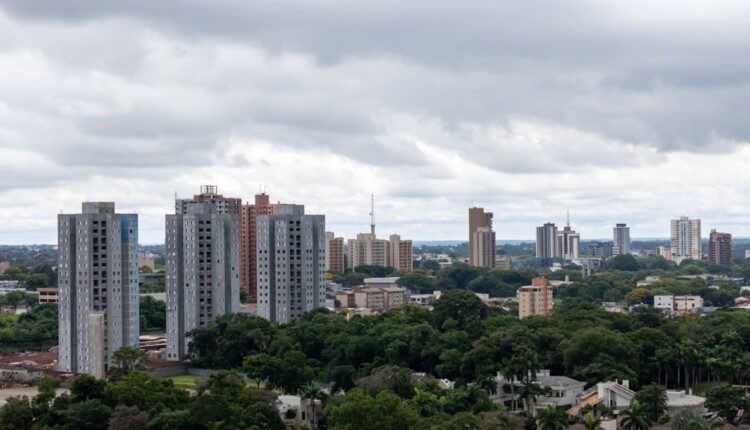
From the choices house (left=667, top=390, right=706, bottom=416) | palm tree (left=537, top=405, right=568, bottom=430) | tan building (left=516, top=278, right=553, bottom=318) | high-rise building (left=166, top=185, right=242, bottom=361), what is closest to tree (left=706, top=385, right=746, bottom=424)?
house (left=667, top=390, right=706, bottom=416)

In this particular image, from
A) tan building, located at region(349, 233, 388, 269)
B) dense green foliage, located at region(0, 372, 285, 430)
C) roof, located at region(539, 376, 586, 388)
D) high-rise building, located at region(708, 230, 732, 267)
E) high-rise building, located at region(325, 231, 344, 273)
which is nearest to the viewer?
dense green foliage, located at region(0, 372, 285, 430)

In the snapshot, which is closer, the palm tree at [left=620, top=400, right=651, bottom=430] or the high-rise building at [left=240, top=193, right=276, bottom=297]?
the palm tree at [left=620, top=400, right=651, bottom=430]

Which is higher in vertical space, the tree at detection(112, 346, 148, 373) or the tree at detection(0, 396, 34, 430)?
the tree at detection(112, 346, 148, 373)

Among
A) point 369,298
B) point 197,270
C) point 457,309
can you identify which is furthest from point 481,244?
point 457,309

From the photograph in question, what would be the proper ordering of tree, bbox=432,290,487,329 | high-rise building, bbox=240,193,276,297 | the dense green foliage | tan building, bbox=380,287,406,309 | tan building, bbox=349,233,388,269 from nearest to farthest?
1. the dense green foliage
2. tree, bbox=432,290,487,329
3. high-rise building, bbox=240,193,276,297
4. tan building, bbox=380,287,406,309
5. tan building, bbox=349,233,388,269

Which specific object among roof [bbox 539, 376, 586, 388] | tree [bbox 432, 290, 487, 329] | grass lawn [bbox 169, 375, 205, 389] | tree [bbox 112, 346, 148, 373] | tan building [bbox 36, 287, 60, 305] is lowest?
grass lawn [bbox 169, 375, 205, 389]

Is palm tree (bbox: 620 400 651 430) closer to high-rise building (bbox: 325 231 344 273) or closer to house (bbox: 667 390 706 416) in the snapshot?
house (bbox: 667 390 706 416)

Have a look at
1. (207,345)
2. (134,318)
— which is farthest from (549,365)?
(134,318)

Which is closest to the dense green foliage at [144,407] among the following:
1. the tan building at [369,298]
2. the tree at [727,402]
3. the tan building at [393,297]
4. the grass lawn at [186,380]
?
the grass lawn at [186,380]
